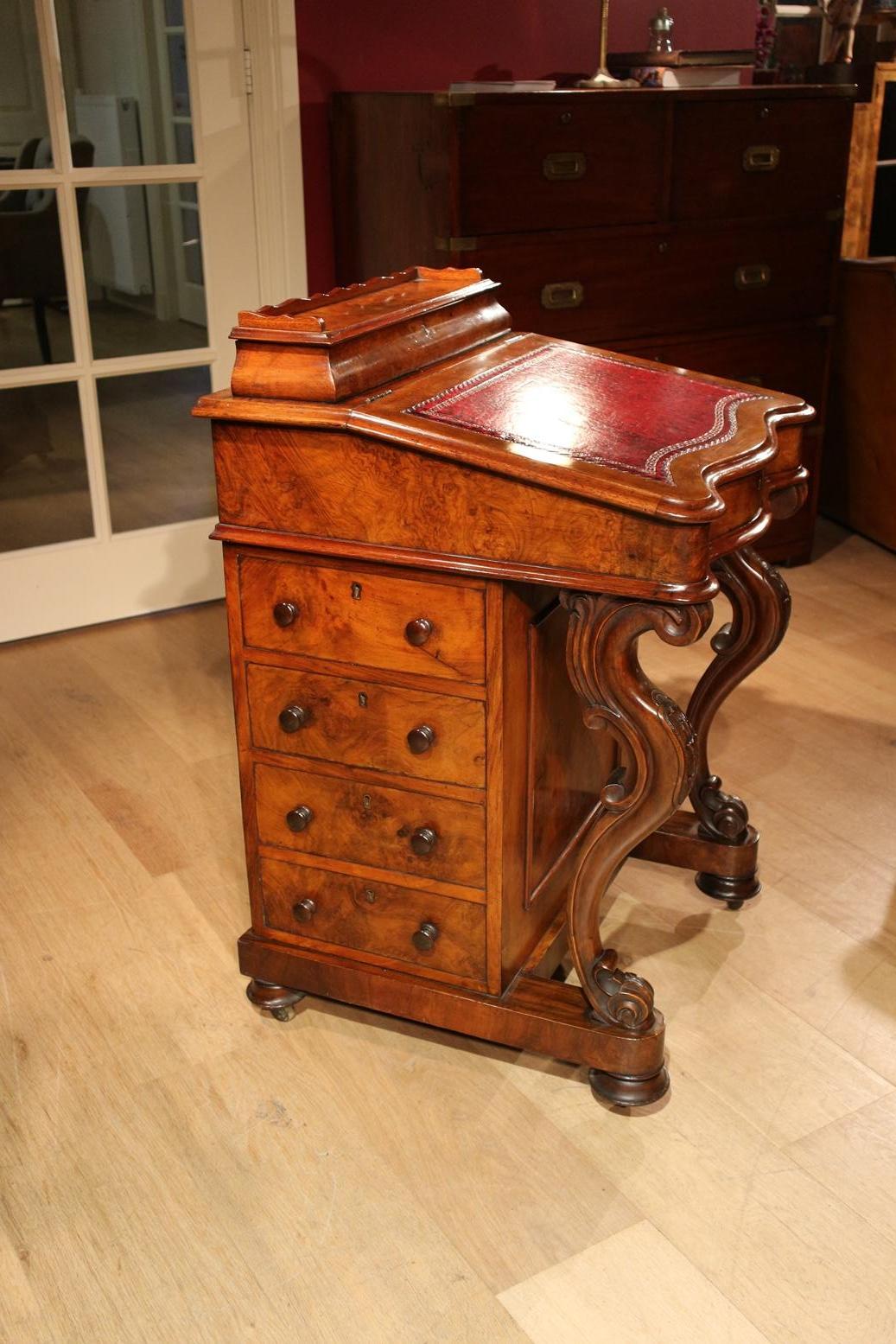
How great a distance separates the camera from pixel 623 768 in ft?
5.64

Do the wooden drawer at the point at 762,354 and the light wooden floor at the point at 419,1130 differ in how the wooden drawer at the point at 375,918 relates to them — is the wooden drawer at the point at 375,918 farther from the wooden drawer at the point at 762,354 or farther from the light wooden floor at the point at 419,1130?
A: the wooden drawer at the point at 762,354

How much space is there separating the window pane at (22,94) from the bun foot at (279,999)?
207 centimetres

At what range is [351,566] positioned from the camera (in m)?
1.71

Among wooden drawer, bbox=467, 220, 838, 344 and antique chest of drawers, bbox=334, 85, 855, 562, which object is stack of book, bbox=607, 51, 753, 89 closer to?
antique chest of drawers, bbox=334, 85, 855, 562

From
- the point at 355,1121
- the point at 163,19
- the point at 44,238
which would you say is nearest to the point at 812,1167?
the point at 355,1121

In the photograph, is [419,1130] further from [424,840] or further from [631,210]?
[631,210]

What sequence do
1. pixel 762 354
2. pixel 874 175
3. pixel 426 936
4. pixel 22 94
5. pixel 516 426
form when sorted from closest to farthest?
pixel 516 426 < pixel 426 936 < pixel 22 94 < pixel 762 354 < pixel 874 175

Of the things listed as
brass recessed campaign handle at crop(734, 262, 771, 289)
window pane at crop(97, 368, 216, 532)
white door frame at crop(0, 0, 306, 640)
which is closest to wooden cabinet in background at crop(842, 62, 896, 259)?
brass recessed campaign handle at crop(734, 262, 771, 289)

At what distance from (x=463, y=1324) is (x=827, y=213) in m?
2.95

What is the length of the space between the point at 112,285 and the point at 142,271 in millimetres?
81

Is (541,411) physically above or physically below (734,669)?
above

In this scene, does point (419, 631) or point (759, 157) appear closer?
point (419, 631)

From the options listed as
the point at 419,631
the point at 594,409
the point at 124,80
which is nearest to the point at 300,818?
the point at 419,631

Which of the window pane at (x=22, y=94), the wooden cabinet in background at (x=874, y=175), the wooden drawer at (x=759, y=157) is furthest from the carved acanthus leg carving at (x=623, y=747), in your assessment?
the wooden cabinet in background at (x=874, y=175)
